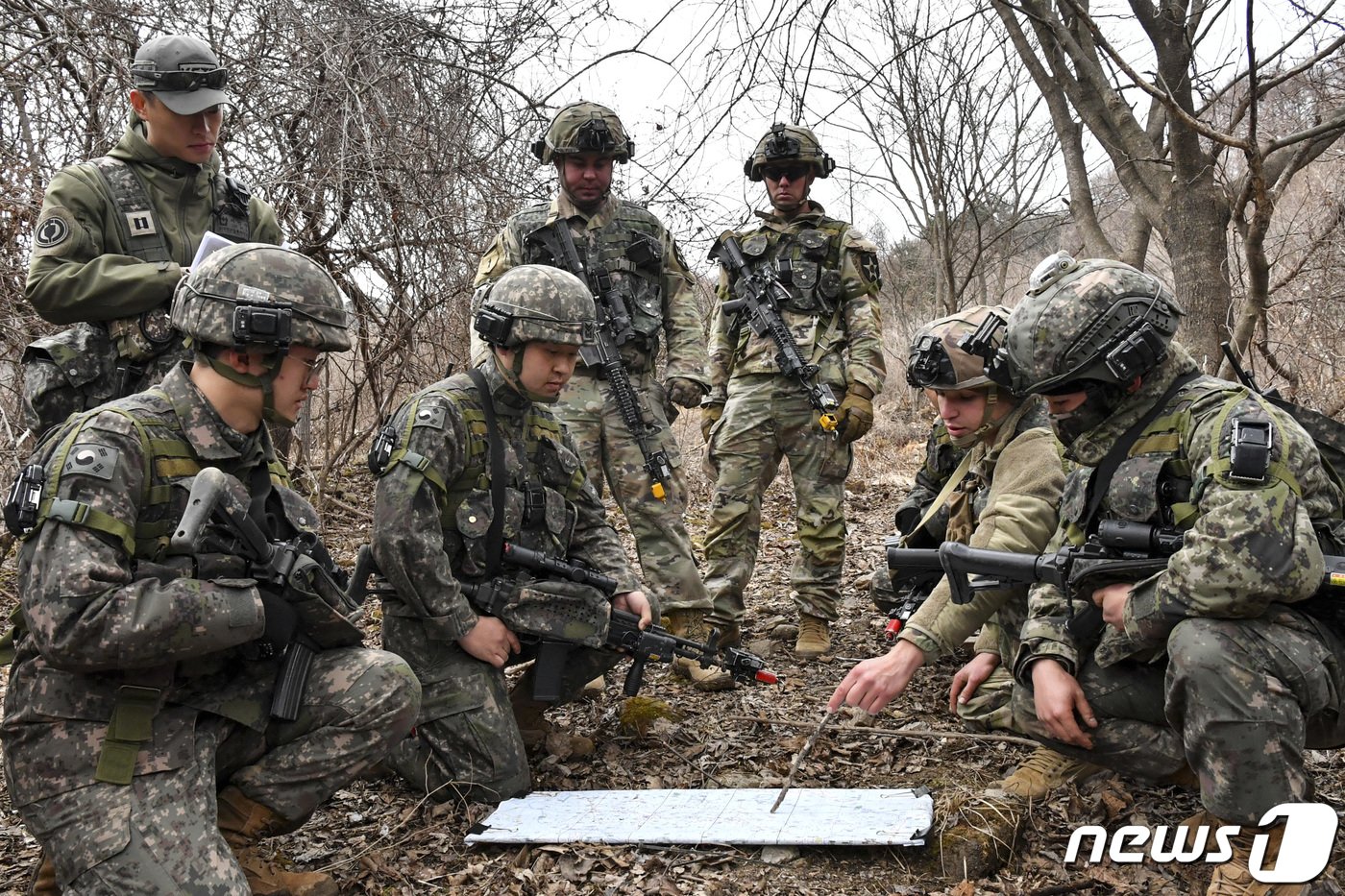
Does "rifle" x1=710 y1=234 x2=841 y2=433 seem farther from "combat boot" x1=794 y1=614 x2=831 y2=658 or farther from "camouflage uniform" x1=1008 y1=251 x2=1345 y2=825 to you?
"camouflage uniform" x1=1008 y1=251 x2=1345 y2=825

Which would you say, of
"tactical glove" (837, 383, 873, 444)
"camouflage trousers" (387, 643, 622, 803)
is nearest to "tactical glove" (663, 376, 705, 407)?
"tactical glove" (837, 383, 873, 444)

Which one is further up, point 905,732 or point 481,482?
point 481,482

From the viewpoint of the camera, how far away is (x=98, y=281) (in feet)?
11.8

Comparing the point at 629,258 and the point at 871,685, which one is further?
the point at 629,258

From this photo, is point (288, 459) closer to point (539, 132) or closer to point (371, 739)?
point (539, 132)

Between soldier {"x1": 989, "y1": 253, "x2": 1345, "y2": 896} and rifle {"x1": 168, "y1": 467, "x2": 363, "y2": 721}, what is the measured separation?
212cm

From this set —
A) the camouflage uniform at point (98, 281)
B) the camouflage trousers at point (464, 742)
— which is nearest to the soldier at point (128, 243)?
the camouflage uniform at point (98, 281)

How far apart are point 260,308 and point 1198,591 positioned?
2.60 m

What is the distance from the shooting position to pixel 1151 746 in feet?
10.3

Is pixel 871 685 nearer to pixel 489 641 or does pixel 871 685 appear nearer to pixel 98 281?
pixel 489 641

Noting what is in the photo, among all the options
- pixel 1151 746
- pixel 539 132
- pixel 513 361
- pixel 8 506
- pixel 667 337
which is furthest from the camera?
pixel 539 132

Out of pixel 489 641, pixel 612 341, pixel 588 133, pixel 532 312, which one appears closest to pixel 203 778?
pixel 489 641

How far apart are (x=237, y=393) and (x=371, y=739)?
1080mm

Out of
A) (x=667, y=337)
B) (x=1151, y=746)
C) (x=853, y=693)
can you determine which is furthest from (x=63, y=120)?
(x=1151, y=746)
